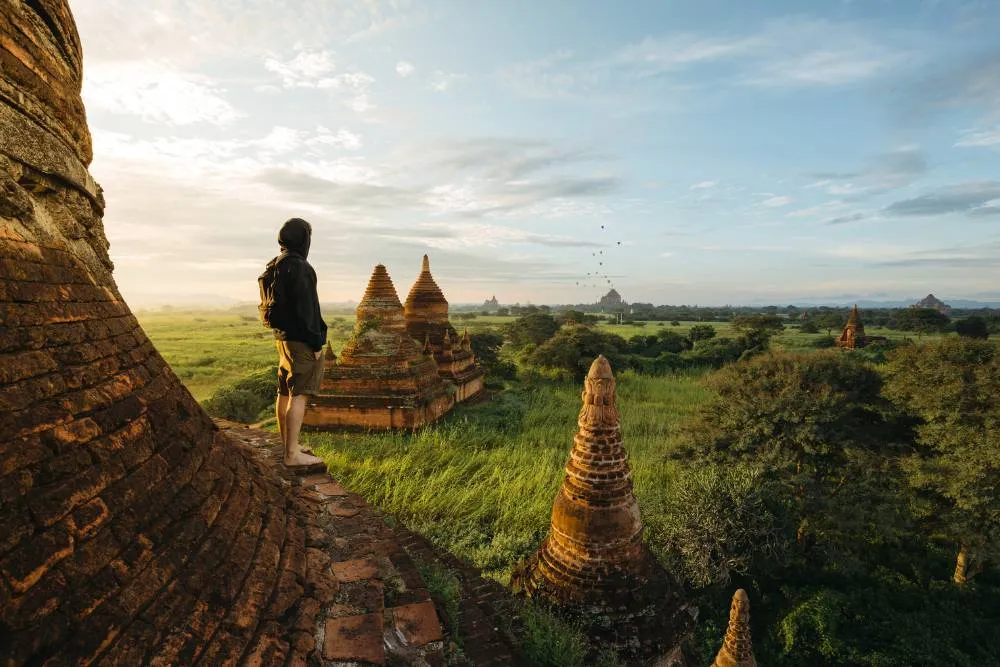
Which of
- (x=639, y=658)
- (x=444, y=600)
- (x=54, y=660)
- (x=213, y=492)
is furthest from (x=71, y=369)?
(x=639, y=658)

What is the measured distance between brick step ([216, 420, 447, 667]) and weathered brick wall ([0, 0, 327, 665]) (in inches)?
5.2

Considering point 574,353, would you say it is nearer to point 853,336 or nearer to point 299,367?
point 853,336

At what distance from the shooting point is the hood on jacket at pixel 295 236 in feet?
13.5

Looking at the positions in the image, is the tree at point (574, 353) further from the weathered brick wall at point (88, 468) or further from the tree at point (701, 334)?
the weathered brick wall at point (88, 468)

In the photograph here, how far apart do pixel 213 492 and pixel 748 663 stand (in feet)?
21.5

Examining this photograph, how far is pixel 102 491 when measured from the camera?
6.53 ft

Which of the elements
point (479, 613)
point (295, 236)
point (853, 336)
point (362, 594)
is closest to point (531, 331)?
point (853, 336)

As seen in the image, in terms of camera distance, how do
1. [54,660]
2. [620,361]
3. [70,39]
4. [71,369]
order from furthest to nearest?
[620,361]
[70,39]
[71,369]
[54,660]

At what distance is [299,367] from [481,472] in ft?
25.9

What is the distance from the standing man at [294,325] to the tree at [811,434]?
1151cm

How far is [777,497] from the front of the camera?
11430 millimetres

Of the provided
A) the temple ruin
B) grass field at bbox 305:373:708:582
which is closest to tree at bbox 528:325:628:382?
grass field at bbox 305:373:708:582

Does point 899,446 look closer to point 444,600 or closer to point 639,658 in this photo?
point 639,658

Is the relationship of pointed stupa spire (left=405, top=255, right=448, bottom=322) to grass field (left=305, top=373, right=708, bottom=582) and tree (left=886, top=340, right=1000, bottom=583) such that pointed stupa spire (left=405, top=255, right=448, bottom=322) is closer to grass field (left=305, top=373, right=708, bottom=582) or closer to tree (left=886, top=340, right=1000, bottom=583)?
grass field (left=305, top=373, right=708, bottom=582)
